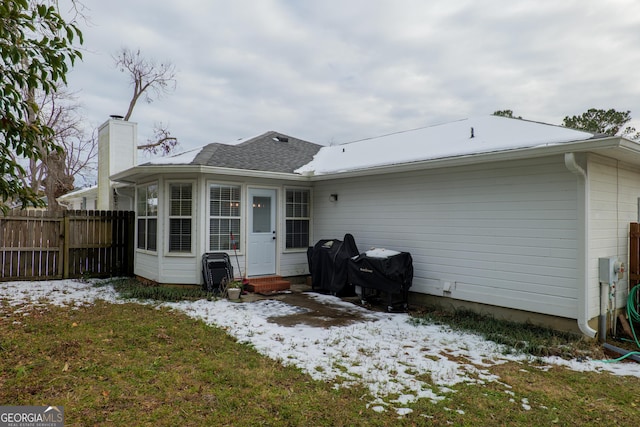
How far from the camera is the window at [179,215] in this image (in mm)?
7375

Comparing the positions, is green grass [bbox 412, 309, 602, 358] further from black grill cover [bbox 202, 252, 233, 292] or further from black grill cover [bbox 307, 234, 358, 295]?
black grill cover [bbox 202, 252, 233, 292]

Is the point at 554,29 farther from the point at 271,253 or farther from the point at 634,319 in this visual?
the point at 271,253

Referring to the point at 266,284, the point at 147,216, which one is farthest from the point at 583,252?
the point at 147,216

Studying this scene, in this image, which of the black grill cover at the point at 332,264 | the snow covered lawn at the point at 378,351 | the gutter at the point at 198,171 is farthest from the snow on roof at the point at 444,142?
the snow covered lawn at the point at 378,351

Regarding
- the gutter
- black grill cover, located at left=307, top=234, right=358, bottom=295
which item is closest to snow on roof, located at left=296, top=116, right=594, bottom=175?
the gutter

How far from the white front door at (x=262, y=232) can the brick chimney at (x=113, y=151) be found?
554cm

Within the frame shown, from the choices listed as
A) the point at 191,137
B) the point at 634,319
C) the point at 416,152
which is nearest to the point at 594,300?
the point at 634,319

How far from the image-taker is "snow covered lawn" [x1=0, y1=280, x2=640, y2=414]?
11.1ft

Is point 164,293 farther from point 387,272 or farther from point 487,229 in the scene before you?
point 487,229

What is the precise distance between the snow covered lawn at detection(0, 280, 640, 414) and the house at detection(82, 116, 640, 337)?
1.09 metres

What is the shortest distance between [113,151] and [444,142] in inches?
374

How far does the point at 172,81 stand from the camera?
1808cm

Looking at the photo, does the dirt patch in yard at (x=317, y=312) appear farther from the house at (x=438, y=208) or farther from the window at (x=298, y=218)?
the window at (x=298, y=218)

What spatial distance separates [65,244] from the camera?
8.47m
